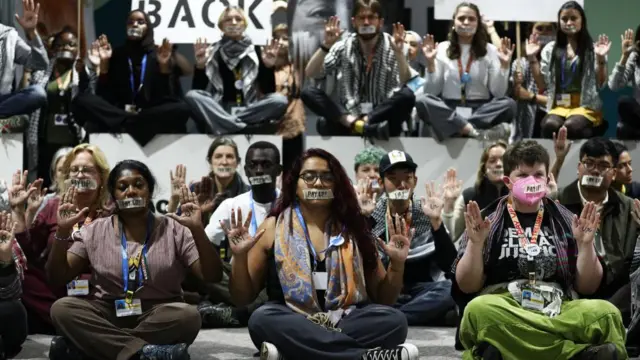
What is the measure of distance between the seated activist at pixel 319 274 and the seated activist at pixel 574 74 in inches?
136

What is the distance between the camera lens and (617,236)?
6.94 meters

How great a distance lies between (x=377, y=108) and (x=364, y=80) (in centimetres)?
26

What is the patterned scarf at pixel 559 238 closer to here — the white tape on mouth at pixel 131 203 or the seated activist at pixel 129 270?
the seated activist at pixel 129 270

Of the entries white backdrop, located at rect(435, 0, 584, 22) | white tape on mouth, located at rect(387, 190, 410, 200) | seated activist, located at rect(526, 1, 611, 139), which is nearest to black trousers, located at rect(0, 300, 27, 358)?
white tape on mouth, located at rect(387, 190, 410, 200)

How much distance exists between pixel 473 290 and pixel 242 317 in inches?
78.2

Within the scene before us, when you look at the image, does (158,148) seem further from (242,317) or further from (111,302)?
(111,302)

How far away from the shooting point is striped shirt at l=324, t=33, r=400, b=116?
347 inches

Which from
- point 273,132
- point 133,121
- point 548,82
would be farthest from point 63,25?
point 548,82

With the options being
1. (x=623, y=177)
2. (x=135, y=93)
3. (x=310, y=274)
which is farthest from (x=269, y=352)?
(x=135, y=93)

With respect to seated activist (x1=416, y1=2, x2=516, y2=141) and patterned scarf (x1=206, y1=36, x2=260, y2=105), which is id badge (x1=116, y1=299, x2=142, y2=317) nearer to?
patterned scarf (x1=206, y1=36, x2=260, y2=105)

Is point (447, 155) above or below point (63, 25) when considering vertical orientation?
below

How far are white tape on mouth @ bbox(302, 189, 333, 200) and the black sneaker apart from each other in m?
1.36

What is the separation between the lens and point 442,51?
906 cm

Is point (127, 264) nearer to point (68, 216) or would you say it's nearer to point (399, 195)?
point (68, 216)
